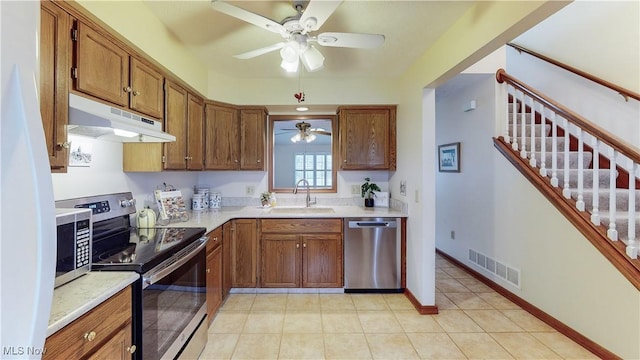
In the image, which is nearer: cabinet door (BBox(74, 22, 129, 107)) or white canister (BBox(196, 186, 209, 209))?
cabinet door (BBox(74, 22, 129, 107))

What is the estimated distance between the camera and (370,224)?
9.66ft

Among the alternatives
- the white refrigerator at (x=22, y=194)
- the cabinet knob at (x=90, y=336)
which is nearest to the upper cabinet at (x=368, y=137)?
the cabinet knob at (x=90, y=336)

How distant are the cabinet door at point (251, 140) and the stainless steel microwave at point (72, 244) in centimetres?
206

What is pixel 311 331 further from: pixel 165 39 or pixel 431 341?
pixel 165 39

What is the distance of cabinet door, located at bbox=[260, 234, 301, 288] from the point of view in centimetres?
298

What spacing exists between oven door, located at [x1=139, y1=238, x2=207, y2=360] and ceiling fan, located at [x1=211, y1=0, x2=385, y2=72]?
1.43m

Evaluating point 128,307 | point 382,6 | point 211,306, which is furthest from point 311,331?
point 382,6

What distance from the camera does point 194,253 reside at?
6.05 ft

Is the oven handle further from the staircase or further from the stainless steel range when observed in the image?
the staircase

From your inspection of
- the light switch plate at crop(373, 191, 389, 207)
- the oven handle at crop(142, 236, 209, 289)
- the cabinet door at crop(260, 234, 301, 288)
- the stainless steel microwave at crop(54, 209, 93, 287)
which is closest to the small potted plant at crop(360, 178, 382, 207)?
the light switch plate at crop(373, 191, 389, 207)

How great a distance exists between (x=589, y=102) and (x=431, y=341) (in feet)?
9.51

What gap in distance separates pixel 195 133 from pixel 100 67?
1245 millimetres

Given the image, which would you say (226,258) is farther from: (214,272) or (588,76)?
(588,76)

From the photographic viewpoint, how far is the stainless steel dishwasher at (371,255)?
2949 mm
